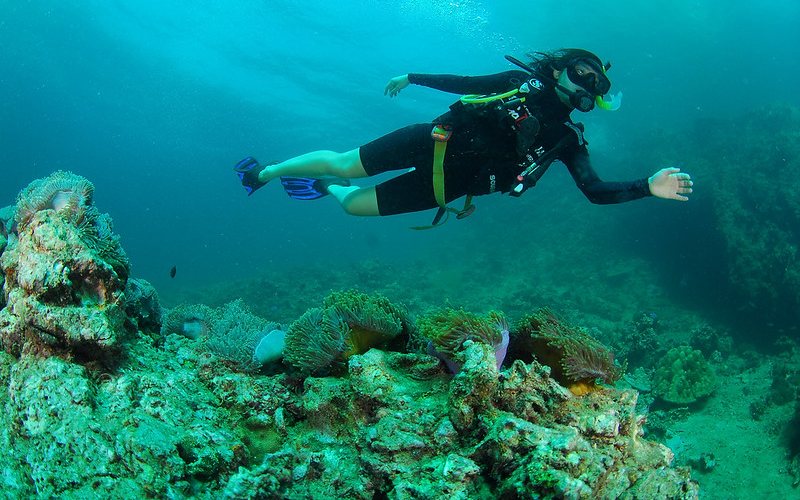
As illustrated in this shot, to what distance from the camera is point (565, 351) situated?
256 cm

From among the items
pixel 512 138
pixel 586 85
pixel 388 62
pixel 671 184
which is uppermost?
pixel 388 62

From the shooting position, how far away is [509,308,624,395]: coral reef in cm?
248

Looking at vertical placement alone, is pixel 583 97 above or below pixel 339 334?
above

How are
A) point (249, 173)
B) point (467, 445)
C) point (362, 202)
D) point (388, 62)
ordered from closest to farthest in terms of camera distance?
1. point (467, 445)
2. point (362, 202)
3. point (249, 173)
4. point (388, 62)

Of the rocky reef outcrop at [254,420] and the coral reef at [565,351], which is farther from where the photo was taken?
the coral reef at [565,351]

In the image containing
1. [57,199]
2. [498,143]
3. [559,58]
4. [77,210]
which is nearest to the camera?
[77,210]

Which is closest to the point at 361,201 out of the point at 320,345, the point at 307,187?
the point at 307,187

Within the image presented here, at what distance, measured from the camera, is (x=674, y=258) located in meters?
18.3

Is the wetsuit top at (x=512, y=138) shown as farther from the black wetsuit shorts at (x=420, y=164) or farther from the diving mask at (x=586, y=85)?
the diving mask at (x=586, y=85)

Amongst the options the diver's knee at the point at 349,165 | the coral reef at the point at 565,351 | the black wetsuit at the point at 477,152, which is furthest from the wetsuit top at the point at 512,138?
the coral reef at the point at 565,351

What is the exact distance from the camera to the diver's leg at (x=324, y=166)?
492 cm

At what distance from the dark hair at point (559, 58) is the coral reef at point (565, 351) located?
2.94m

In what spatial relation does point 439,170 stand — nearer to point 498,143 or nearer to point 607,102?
point 498,143

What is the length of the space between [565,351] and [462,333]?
65 cm
